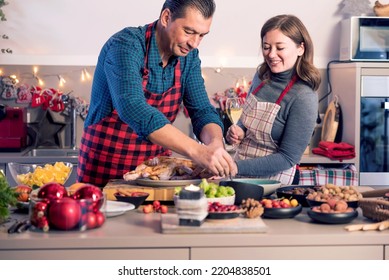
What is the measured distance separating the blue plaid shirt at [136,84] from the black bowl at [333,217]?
667 millimetres

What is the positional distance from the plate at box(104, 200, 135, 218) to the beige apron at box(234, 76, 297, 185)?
0.91 meters

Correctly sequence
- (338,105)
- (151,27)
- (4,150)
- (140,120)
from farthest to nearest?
(338,105) < (4,150) < (151,27) < (140,120)

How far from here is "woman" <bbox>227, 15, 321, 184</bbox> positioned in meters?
3.15

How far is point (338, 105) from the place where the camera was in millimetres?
4949

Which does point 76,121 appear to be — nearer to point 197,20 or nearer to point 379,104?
point 379,104

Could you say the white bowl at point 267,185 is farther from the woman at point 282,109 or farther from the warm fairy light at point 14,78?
the warm fairy light at point 14,78

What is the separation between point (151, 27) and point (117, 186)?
0.69 metres

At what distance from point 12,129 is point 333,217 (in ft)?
9.47

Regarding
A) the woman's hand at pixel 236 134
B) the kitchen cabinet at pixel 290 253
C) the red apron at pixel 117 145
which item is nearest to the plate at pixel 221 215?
the kitchen cabinet at pixel 290 253

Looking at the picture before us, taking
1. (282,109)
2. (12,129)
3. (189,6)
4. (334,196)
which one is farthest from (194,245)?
(12,129)

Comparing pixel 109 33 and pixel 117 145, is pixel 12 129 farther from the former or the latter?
pixel 117 145

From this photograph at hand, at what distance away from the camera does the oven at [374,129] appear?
185 inches

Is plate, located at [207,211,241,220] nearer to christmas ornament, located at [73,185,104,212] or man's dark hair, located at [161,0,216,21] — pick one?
→ christmas ornament, located at [73,185,104,212]

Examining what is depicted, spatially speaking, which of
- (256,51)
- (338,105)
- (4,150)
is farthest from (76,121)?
(338,105)
